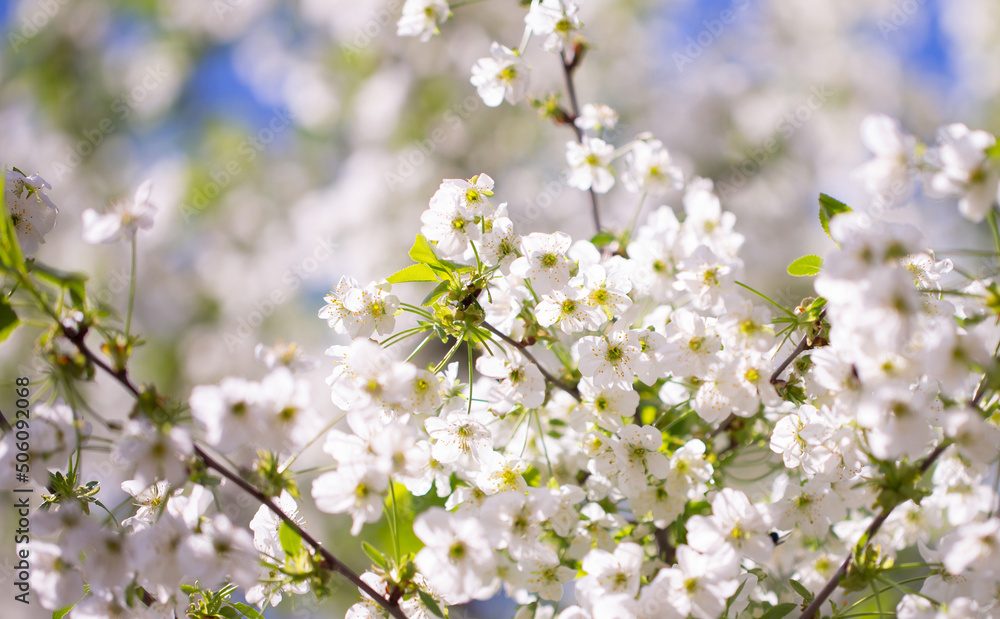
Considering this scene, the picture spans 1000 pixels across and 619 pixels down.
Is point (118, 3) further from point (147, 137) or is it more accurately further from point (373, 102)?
point (373, 102)

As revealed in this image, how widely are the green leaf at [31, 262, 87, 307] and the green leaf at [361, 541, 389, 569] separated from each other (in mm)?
425

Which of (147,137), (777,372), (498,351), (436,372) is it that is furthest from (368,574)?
(147,137)

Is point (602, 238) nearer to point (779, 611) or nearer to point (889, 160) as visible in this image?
point (889, 160)

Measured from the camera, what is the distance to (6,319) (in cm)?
73

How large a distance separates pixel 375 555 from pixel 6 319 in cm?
50

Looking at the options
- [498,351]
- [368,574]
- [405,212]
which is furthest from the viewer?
[405,212]

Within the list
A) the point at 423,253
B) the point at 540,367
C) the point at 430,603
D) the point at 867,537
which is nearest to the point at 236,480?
the point at 430,603

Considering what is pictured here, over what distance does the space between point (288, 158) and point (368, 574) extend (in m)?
4.50

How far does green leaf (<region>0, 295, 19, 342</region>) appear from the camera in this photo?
73cm

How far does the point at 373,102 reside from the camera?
4098 mm

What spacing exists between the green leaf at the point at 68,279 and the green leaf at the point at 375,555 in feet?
1.39

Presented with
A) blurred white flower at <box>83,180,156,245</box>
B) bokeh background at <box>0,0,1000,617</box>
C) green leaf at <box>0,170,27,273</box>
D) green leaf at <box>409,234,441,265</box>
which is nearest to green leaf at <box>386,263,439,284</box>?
green leaf at <box>409,234,441,265</box>

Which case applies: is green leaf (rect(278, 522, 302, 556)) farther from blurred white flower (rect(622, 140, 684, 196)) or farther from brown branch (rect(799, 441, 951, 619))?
blurred white flower (rect(622, 140, 684, 196))

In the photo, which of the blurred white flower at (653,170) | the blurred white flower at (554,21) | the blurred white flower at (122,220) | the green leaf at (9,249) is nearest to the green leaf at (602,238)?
the blurred white flower at (653,170)
